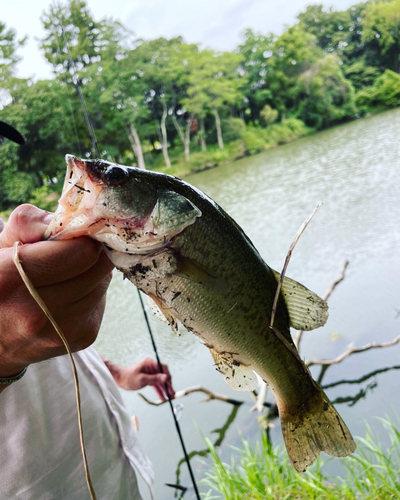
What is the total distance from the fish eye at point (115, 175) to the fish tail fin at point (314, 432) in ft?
2.97

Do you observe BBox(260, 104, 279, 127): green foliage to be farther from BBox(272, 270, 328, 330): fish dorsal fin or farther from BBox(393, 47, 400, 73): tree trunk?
BBox(272, 270, 328, 330): fish dorsal fin

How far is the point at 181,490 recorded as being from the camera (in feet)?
8.89

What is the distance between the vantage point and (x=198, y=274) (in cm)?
96

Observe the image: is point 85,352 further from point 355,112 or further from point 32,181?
point 355,112

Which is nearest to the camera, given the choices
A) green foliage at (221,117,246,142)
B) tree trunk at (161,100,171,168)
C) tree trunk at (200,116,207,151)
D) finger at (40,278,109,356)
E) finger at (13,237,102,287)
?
finger at (13,237,102,287)

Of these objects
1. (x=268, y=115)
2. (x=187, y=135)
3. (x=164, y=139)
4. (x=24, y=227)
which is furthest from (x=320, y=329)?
(x=268, y=115)

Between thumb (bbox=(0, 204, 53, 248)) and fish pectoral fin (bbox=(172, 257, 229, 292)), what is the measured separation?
13.6 inches

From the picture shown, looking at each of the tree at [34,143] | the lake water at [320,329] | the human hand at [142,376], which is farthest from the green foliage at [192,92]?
the human hand at [142,376]

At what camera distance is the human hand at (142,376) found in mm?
1971

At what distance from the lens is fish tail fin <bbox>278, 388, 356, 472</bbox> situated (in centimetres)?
108

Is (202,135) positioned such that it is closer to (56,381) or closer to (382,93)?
(382,93)

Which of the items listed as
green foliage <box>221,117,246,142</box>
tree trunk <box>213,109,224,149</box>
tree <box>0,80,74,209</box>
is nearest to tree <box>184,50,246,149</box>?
tree trunk <box>213,109,224,149</box>

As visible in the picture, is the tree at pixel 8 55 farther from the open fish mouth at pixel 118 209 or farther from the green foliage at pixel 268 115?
the green foliage at pixel 268 115

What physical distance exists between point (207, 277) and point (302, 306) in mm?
376
